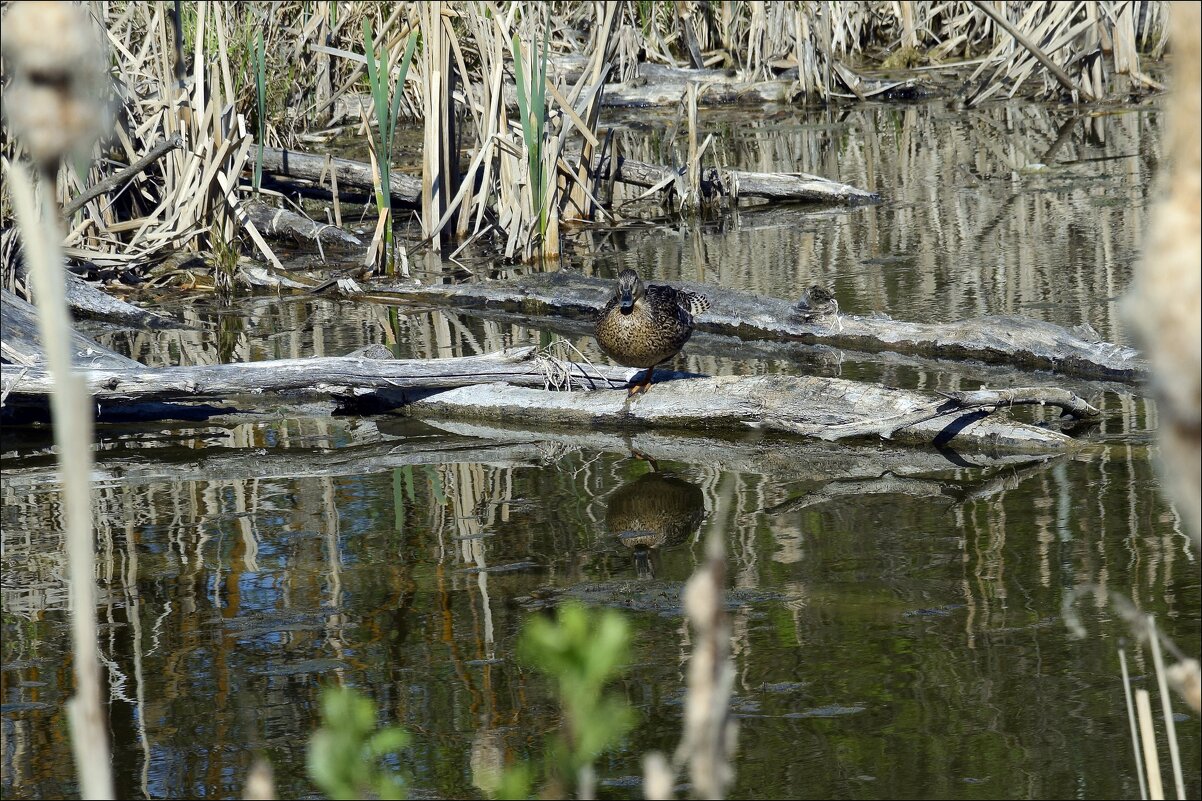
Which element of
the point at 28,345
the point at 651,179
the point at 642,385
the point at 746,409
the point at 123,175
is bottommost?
the point at 746,409

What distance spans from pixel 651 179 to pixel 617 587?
8040mm

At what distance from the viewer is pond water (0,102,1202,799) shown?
3346 millimetres

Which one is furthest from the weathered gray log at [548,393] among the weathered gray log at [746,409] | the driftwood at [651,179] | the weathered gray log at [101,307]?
the driftwood at [651,179]

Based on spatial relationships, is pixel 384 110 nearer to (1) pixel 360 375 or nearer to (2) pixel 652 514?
(1) pixel 360 375

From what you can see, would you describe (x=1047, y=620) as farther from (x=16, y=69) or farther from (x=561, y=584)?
(x=16, y=69)

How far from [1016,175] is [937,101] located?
18.7 feet

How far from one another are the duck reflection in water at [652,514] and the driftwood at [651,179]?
21.2 ft

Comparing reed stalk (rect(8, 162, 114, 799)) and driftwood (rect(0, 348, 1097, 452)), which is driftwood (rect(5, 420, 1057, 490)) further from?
reed stalk (rect(8, 162, 114, 799))

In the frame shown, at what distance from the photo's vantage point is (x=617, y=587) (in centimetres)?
450

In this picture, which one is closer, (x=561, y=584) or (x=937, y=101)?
(x=561, y=584)

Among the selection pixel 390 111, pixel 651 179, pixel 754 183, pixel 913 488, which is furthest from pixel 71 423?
pixel 754 183

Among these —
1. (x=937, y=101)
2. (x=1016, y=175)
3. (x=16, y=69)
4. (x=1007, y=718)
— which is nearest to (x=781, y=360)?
(x=1007, y=718)

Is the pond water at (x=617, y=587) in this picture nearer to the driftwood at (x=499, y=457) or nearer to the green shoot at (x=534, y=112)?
the driftwood at (x=499, y=457)

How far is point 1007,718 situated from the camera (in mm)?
3340
